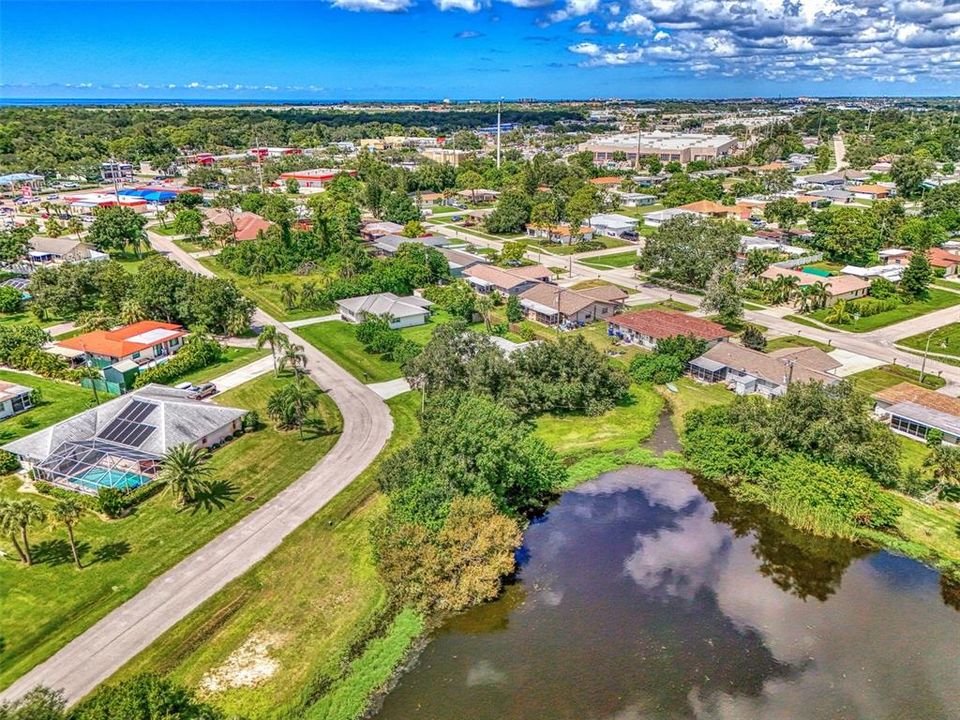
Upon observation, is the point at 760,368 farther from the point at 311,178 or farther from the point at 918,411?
the point at 311,178

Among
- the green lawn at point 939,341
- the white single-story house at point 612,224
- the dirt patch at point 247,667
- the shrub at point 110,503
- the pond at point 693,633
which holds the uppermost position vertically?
the white single-story house at point 612,224

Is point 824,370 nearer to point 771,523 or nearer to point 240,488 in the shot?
point 771,523

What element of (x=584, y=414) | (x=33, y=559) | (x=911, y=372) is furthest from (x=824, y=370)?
(x=33, y=559)

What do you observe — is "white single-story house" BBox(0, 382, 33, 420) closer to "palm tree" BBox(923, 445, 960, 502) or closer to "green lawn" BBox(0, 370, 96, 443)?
"green lawn" BBox(0, 370, 96, 443)

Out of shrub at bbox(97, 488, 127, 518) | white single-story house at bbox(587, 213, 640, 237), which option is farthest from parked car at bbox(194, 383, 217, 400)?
white single-story house at bbox(587, 213, 640, 237)

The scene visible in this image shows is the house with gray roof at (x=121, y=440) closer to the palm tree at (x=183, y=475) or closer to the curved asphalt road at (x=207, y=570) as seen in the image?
the palm tree at (x=183, y=475)

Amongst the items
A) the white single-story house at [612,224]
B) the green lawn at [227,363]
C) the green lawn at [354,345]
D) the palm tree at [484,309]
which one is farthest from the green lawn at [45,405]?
the white single-story house at [612,224]
